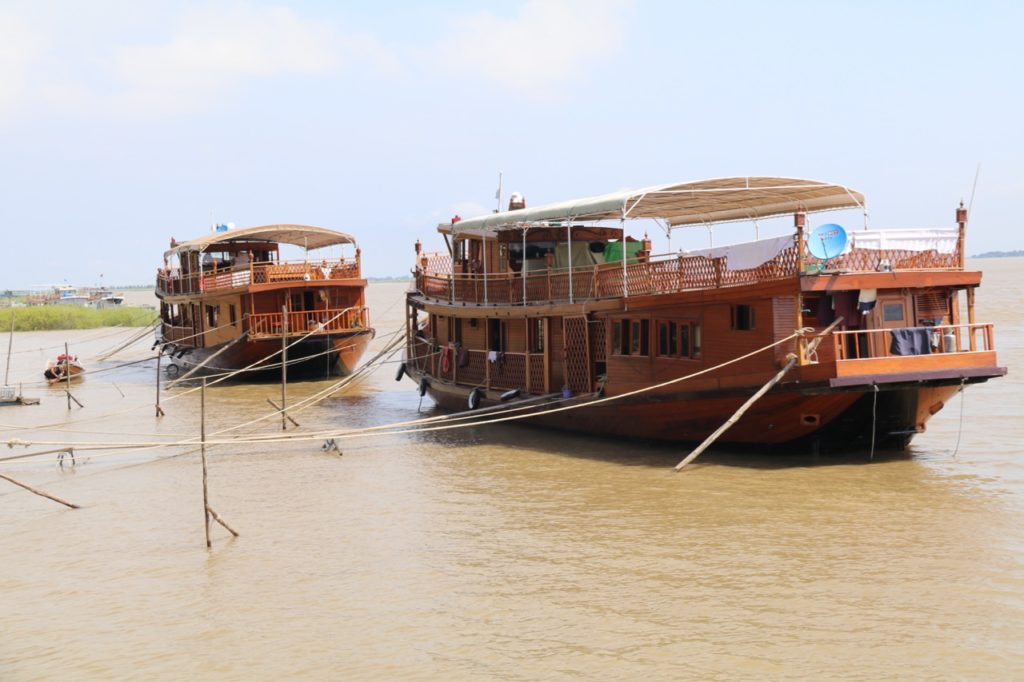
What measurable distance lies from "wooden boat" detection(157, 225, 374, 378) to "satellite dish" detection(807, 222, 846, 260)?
591 inches

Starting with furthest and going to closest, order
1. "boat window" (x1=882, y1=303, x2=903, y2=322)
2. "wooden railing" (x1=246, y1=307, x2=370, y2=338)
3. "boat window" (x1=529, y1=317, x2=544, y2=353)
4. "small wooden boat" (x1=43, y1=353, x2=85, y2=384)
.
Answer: "small wooden boat" (x1=43, y1=353, x2=85, y2=384) → "wooden railing" (x1=246, y1=307, x2=370, y2=338) → "boat window" (x1=529, y1=317, x2=544, y2=353) → "boat window" (x1=882, y1=303, x2=903, y2=322)

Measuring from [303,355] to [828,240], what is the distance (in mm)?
17016

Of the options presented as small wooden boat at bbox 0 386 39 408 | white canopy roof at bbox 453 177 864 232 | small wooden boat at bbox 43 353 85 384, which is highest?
white canopy roof at bbox 453 177 864 232

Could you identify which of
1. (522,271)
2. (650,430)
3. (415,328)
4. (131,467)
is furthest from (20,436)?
(650,430)

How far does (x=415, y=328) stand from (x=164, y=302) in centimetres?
1546

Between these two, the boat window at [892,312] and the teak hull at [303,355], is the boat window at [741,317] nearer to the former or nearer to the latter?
the boat window at [892,312]

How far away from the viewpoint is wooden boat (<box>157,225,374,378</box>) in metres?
25.9

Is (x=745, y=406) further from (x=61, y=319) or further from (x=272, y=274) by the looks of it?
(x=61, y=319)

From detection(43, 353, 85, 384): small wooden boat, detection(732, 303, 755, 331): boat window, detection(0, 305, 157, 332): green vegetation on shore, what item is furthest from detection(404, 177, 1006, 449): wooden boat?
detection(0, 305, 157, 332): green vegetation on shore

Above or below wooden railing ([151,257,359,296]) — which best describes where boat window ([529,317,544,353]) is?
below

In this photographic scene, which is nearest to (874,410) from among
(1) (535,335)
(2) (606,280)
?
(2) (606,280)

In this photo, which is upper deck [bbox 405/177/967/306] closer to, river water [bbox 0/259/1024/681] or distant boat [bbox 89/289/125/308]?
river water [bbox 0/259/1024/681]

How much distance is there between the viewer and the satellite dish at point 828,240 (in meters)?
12.2

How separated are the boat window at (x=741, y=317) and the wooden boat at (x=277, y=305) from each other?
1364 cm
